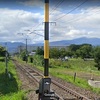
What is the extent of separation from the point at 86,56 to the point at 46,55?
4541 inches

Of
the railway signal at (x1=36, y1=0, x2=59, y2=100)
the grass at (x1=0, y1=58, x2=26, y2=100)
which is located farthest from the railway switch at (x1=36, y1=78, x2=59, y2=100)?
the grass at (x1=0, y1=58, x2=26, y2=100)

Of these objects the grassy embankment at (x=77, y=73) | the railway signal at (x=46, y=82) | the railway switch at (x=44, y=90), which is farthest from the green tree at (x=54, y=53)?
the railway switch at (x=44, y=90)

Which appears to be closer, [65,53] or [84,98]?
[84,98]

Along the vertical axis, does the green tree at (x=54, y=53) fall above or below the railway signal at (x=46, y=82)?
below

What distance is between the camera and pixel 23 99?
37.0ft

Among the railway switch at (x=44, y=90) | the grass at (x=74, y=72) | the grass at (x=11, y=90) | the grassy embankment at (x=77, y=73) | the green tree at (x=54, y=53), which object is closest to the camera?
the railway switch at (x=44, y=90)

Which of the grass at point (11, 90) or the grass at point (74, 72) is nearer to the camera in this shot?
the grass at point (11, 90)

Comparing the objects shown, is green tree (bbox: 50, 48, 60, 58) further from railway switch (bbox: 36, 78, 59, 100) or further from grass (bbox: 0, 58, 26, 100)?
railway switch (bbox: 36, 78, 59, 100)

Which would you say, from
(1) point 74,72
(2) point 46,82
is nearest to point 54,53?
(1) point 74,72

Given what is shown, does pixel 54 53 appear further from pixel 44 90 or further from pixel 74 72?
pixel 44 90

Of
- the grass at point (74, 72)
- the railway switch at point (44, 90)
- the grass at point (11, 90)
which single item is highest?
the railway switch at point (44, 90)

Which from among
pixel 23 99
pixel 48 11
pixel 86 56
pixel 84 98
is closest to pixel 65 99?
pixel 84 98

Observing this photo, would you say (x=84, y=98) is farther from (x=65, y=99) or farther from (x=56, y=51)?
(x=56, y=51)

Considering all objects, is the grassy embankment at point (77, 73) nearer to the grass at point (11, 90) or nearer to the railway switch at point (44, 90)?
the grass at point (11, 90)
